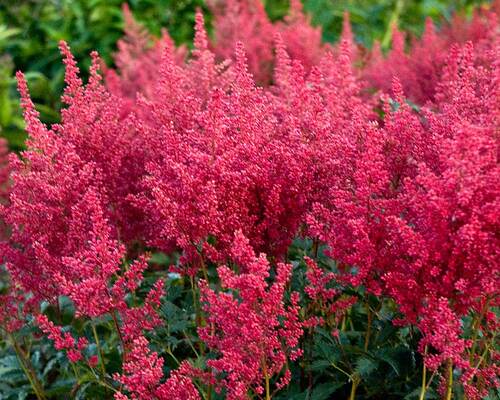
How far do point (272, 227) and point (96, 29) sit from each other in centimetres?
662

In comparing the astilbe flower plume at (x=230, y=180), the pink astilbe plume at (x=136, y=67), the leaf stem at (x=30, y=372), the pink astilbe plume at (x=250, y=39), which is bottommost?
the leaf stem at (x=30, y=372)

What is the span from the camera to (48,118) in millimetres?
8695

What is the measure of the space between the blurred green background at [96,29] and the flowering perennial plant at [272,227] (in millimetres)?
5158

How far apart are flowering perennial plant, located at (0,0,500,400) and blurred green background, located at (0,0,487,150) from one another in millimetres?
5158

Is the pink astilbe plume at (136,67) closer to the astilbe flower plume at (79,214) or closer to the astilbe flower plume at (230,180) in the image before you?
the astilbe flower plume at (79,214)

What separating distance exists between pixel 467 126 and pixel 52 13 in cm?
947

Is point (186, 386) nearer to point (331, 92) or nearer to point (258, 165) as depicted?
point (258, 165)

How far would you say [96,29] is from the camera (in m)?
9.01

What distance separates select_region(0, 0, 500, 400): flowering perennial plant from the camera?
2461mm

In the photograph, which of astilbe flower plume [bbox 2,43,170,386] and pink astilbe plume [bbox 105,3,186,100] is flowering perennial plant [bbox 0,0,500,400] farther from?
pink astilbe plume [bbox 105,3,186,100]

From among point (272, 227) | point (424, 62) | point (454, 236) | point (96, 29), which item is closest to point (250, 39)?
point (424, 62)

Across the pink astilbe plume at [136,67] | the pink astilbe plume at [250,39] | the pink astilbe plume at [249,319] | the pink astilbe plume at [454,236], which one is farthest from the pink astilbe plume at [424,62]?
the pink astilbe plume at [249,319]

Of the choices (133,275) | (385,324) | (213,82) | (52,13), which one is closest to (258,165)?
(133,275)

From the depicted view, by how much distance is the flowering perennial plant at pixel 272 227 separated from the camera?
2.46 m
